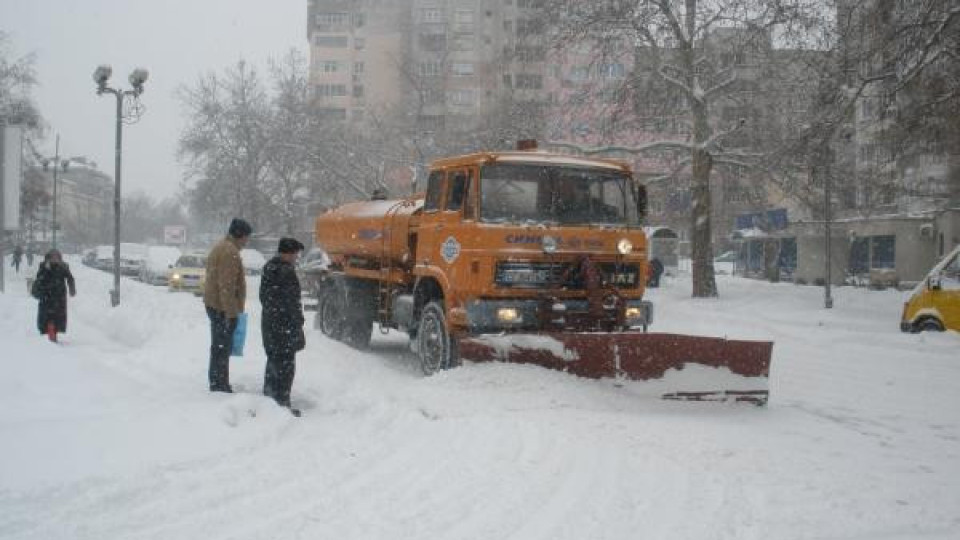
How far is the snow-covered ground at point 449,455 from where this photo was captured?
4.95m

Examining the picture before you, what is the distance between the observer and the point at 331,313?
1445 centimetres

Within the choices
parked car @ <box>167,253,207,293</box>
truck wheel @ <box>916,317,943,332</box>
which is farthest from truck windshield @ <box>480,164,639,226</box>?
parked car @ <box>167,253,207,293</box>

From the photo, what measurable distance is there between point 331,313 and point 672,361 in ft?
23.9

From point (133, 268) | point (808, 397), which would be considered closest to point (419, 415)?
point (808, 397)

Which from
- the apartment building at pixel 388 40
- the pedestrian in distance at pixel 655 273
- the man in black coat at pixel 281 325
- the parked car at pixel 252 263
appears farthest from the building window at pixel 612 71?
the apartment building at pixel 388 40

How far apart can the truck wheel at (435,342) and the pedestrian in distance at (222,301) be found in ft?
8.23

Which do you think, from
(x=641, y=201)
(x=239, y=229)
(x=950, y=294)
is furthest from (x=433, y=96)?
(x=239, y=229)

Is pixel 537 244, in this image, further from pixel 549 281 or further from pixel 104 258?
pixel 104 258

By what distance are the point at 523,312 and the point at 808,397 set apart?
11.6ft

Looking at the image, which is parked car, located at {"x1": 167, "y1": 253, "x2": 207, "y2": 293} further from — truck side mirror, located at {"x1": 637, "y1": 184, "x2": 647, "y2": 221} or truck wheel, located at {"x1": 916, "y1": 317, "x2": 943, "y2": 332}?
truck wheel, located at {"x1": 916, "y1": 317, "x2": 943, "y2": 332}

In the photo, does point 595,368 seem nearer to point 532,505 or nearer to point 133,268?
point 532,505

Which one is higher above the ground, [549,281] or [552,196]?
[552,196]

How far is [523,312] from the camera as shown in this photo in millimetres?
9516

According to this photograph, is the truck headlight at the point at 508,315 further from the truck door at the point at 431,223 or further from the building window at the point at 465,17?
the building window at the point at 465,17
